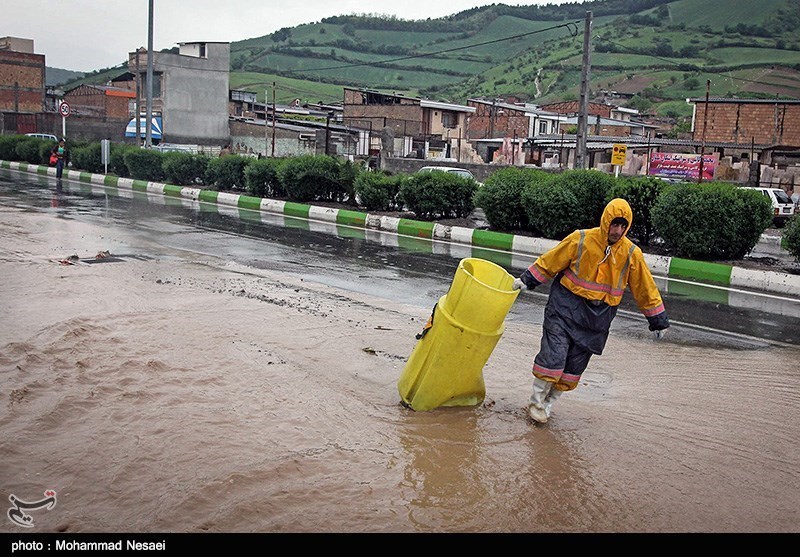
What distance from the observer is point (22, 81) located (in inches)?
2453

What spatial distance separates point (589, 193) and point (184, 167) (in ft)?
54.8

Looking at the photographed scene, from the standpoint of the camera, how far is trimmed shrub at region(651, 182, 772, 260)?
12789 mm

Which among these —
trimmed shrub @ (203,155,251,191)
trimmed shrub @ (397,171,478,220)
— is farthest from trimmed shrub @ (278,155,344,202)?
trimmed shrub @ (397,171,478,220)

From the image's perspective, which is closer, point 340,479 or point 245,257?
point 340,479

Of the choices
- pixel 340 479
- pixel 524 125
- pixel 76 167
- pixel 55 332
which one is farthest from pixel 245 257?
pixel 524 125

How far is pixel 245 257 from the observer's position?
38.0ft

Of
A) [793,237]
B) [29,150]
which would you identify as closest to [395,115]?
[29,150]

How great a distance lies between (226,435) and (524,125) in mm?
55326

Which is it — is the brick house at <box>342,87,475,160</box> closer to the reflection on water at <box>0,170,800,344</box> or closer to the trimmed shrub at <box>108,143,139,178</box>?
the trimmed shrub at <box>108,143,139,178</box>

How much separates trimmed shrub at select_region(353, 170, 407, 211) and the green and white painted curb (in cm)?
70

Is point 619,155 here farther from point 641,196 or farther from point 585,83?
point 641,196

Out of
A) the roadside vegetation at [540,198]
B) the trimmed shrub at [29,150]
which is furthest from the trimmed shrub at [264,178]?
the trimmed shrub at [29,150]

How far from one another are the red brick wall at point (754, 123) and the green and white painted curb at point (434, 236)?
2999 centimetres
